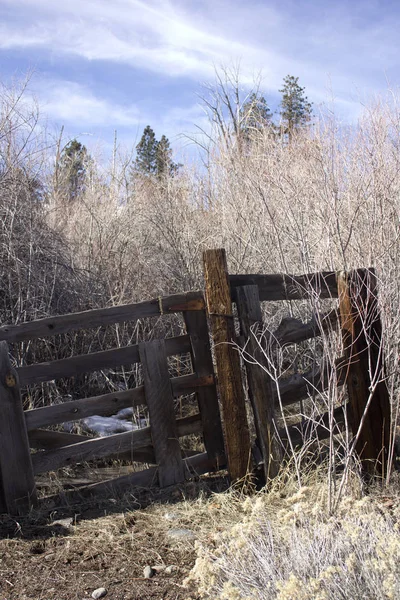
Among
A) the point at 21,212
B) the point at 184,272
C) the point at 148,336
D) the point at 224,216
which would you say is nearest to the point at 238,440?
the point at 148,336

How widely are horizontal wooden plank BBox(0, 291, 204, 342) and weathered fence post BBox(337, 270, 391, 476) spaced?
117cm

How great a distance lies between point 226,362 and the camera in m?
4.67

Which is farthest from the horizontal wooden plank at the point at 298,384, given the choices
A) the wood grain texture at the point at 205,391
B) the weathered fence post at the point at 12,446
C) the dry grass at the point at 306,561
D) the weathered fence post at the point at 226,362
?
the weathered fence post at the point at 12,446

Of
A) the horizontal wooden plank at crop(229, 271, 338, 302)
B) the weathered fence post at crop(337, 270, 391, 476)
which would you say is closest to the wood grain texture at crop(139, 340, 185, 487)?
the horizontal wooden plank at crop(229, 271, 338, 302)

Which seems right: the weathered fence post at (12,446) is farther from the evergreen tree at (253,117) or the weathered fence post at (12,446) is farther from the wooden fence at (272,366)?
the evergreen tree at (253,117)

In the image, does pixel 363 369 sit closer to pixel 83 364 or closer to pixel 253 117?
pixel 83 364

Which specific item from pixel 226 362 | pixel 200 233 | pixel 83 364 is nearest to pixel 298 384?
pixel 226 362

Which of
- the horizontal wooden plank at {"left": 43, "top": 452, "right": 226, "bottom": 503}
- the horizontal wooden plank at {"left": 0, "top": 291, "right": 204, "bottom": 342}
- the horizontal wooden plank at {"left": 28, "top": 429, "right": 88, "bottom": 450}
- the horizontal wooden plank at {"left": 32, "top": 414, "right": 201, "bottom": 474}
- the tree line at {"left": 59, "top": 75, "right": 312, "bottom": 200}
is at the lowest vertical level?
the horizontal wooden plank at {"left": 43, "top": 452, "right": 226, "bottom": 503}

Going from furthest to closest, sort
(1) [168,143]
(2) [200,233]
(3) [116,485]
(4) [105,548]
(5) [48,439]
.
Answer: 1. (1) [168,143]
2. (2) [200,233]
3. (3) [116,485]
4. (5) [48,439]
5. (4) [105,548]

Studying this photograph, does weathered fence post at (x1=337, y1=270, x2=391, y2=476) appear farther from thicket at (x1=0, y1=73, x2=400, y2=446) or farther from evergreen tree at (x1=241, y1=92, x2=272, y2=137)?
evergreen tree at (x1=241, y1=92, x2=272, y2=137)

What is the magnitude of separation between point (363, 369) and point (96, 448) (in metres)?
2.21

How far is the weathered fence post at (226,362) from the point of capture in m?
4.65

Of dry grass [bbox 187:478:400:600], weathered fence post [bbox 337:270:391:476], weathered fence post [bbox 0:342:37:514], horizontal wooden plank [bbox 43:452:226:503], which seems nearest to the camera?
dry grass [bbox 187:478:400:600]

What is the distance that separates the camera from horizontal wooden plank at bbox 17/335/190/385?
443 cm
